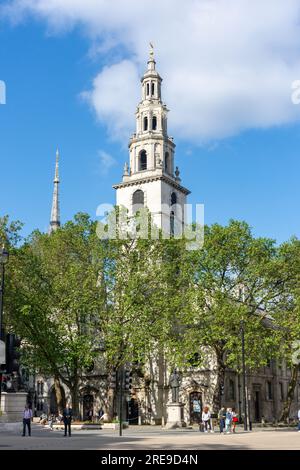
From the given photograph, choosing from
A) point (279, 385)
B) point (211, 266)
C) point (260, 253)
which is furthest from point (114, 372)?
point (279, 385)

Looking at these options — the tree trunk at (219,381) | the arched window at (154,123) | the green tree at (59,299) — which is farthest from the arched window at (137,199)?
the tree trunk at (219,381)

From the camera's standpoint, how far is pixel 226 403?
2346 inches

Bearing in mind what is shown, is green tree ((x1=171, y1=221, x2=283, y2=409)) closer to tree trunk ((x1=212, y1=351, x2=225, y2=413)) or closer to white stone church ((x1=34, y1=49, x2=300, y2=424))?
tree trunk ((x1=212, y1=351, x2=225, y2=413))

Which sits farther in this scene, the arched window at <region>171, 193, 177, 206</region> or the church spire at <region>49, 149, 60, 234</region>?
the church spire at <region>49, 149, 60, 234</region>

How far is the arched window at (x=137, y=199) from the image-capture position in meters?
73.9

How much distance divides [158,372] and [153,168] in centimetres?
2469

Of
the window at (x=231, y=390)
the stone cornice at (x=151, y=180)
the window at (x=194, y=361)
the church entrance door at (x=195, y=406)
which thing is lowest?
the church entrance door at (x=195, y=406)

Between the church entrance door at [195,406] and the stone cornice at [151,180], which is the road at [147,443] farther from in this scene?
the stone cornice at [151,180]

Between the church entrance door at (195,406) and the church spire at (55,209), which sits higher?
the church spire at (55,209)

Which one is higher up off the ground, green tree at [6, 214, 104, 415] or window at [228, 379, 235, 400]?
green tree at [6, 214, 104, 415]

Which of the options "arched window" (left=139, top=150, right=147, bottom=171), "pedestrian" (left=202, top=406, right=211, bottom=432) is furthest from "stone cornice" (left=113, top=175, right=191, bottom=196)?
"pedestrian" (left=202, top=406, right=211, bottom=432)

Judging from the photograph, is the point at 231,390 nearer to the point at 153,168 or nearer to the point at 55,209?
the point at 153,168

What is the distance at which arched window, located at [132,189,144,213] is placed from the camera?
73.9 metres
